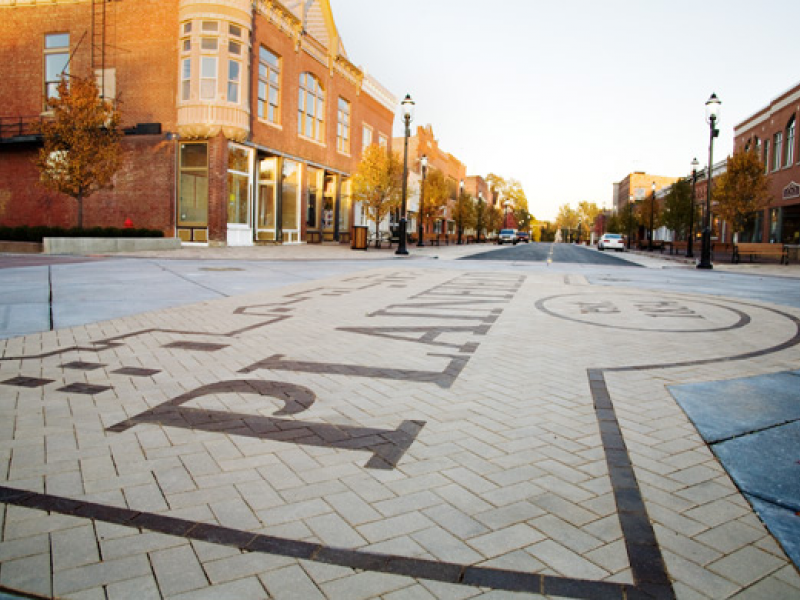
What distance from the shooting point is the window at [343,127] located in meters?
38.8

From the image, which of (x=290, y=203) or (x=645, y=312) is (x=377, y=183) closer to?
(x=290, y=203)

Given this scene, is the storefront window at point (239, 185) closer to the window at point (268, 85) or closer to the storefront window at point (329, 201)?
the window at point (268, 85)

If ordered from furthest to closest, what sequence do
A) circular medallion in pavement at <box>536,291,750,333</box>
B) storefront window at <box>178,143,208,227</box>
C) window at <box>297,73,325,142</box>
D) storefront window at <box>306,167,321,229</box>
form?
storefront window at <box>306,167,321,229</box> < window at <box>297,73,325,142</box> < storefront window at <box>178,143,208,227</box> < circular medallion in pavement at <box>536,291,750,333</box>

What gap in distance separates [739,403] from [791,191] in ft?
130

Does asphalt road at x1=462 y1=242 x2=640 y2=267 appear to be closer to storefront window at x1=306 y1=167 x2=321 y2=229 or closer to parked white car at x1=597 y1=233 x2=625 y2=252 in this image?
storefront window at x1=306 y1=167 x2=321 y2=229

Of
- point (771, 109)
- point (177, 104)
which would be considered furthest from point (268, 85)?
point (771, 109)

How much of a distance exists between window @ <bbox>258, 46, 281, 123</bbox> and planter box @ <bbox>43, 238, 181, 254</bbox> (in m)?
9.29

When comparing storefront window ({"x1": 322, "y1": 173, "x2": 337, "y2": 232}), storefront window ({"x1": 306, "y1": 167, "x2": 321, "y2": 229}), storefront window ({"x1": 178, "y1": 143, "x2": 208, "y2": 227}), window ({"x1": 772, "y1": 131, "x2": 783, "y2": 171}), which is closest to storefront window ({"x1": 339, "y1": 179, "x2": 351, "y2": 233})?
storefront window ({"x1": 322, "y1": 173, "x2": 337, "y2": 232})

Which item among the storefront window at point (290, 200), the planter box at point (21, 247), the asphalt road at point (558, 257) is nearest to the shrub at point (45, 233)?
the planter box at point (21, 247)

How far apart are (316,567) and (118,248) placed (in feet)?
76.4

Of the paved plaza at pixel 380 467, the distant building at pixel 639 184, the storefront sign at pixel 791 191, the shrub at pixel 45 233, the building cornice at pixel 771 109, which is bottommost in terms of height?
the paved plaza at pixel 380 467

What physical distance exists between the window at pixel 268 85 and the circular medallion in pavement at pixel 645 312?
74.3ft

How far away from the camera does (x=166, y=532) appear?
2514mm

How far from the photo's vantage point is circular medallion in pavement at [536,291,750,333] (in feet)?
27.7
